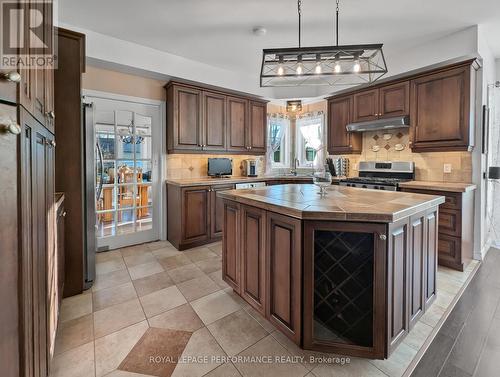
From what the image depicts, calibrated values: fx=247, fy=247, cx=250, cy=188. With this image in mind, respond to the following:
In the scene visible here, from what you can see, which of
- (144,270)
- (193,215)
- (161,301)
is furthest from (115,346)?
(193,215)

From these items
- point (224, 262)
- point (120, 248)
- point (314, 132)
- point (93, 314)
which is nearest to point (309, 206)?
point (224, 262)

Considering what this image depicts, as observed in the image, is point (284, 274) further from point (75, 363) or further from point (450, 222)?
point (450, 222)

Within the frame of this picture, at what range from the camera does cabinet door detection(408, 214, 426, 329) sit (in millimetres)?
1598

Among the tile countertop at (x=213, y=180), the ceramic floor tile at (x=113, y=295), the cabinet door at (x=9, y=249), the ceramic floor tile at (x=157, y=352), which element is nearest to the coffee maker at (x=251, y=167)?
the tile countertop at (x=213, y=180)

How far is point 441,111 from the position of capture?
10.0 ft

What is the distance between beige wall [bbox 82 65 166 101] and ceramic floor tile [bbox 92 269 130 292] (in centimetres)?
232

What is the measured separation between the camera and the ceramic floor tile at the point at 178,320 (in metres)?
1.83

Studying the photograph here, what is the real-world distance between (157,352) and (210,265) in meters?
1.36

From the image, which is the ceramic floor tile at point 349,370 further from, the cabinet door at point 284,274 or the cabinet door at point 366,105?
the cabinet door at point 366,105

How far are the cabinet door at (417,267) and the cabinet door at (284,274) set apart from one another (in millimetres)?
741

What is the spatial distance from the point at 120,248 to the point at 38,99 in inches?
109

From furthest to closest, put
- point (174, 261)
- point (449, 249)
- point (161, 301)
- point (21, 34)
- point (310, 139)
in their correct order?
1. point (310, 139)
2. point (174, 261)
3. point (449, 249)
4. point (161, 301)
5. point (21, 34)

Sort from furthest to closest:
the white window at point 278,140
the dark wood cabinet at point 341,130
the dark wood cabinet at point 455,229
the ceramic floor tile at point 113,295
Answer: the white window at point 278,140 → the dark wood cabinet at point 341,130 → the dark wood cabinet at point 455,229 → the ceramic floor tile at point 113,295

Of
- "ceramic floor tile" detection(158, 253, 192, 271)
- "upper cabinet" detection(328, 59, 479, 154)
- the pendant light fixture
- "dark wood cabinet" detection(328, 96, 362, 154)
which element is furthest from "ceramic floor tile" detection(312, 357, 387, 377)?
"dark wood cabinet" detection(328, 96, 362, 154)
